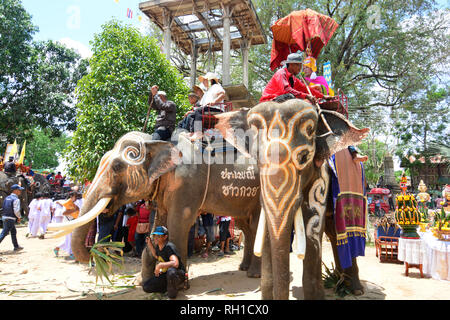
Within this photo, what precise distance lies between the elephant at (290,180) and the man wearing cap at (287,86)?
0.28 meters

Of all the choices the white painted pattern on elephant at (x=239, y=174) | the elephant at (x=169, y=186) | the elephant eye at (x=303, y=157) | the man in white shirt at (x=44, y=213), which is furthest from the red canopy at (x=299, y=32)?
the man in white shirt at (x=44, y=213)

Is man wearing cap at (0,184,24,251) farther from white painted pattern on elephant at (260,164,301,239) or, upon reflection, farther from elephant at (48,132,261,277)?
white painted pattern on elephant at (260,164,301,239)

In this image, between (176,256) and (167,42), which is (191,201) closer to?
(176,256)

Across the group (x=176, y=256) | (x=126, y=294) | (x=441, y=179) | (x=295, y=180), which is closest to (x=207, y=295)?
(x=176, y=256)

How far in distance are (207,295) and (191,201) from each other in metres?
1.59

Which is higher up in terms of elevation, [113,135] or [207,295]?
[113,135]

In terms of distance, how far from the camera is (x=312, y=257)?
12.2ft

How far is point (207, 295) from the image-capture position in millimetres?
5203

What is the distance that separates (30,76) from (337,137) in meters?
21.4

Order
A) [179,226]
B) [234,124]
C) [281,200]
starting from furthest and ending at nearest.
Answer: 1. [179,226]
2. [234,124]
3. [281,200]

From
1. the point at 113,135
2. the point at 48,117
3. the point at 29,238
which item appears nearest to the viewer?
the point at 113,135

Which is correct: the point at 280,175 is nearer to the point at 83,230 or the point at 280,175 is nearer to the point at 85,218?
the point at 85,218

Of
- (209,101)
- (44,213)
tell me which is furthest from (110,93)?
(44,213)

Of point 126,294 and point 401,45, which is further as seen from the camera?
point 401,45
